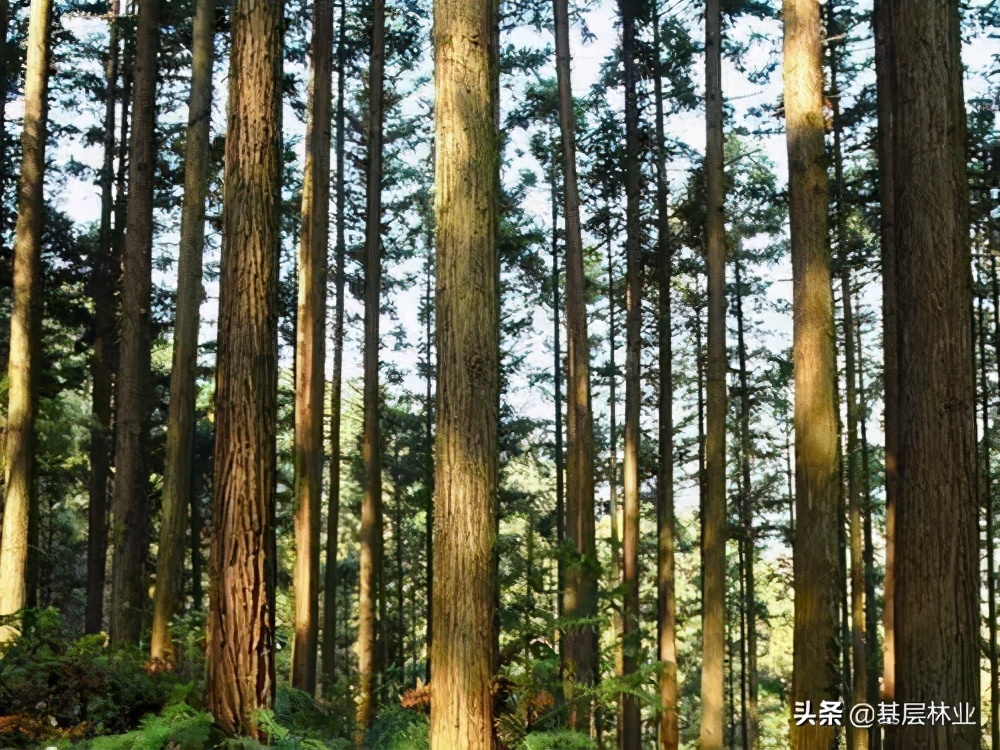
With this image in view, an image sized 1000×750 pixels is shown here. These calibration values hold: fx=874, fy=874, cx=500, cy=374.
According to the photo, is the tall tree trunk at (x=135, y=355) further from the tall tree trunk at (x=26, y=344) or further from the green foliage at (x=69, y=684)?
the green foliage at (x=69, y=684)

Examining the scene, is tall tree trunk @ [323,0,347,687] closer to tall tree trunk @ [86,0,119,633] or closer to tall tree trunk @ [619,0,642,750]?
tall tree trunk @ [86,0,119,633]

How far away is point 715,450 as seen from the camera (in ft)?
43.2

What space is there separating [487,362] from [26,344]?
8107 millimetres

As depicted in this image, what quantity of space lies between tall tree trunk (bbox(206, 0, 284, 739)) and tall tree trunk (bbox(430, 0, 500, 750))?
1935 mm

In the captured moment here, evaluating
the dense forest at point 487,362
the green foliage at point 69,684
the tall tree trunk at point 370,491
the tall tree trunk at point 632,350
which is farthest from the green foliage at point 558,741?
the tall tree trunk at point 632,350

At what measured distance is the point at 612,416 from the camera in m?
28.8

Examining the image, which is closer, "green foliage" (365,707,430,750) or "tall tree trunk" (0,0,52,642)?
"green foliage" (365,707,430,750)

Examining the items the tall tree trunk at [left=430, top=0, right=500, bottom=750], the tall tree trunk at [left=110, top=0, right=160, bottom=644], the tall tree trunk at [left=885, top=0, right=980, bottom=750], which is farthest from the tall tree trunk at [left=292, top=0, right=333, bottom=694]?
the tall tree trunk at [left=885, top=0, right=980, bottom=750]

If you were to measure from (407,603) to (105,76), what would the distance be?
23.2 meters

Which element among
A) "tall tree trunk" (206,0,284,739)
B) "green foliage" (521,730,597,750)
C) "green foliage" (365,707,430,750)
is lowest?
"green foliage" (365,707,430,750)

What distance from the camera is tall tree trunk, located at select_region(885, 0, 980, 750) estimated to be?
7156mm

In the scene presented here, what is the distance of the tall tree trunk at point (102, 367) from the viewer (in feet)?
59.1

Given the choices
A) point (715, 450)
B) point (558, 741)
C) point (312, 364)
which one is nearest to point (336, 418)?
point (312, 364)

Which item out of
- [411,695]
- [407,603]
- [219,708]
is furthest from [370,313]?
[407,603]
